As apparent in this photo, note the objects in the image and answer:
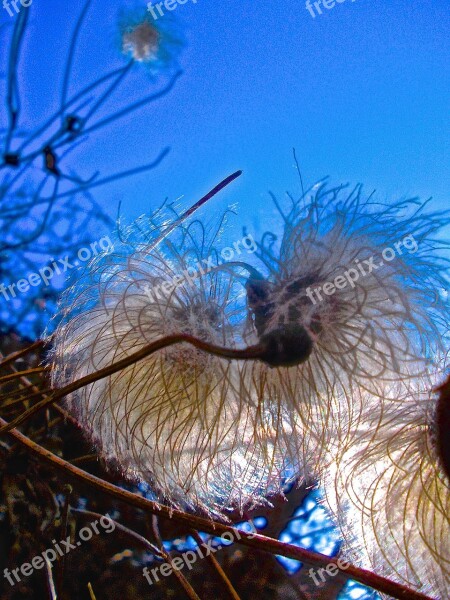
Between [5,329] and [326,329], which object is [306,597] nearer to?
A: [326,329]

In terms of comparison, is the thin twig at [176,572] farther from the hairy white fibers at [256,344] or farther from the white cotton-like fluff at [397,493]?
the white cotton-like fluff at [397,493]

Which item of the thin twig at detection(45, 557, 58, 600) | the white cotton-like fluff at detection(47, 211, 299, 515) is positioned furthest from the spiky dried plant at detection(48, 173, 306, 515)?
the thin twig at detection(45, 557, 58, 600)

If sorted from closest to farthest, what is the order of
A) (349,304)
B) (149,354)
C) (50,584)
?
(149,354) → (349,304) → (50,584)

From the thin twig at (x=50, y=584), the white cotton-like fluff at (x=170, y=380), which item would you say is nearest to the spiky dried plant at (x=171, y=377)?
the white cotton-like fluff at (x=170, y=380)

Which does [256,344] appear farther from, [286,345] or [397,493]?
[397,493]

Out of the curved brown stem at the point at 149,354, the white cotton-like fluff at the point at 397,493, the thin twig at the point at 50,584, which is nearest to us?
the curved brown stem at the point at 149,354

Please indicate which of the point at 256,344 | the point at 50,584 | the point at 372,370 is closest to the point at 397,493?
the point at 372,370

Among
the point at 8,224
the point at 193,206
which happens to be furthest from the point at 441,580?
the point at 8,224
